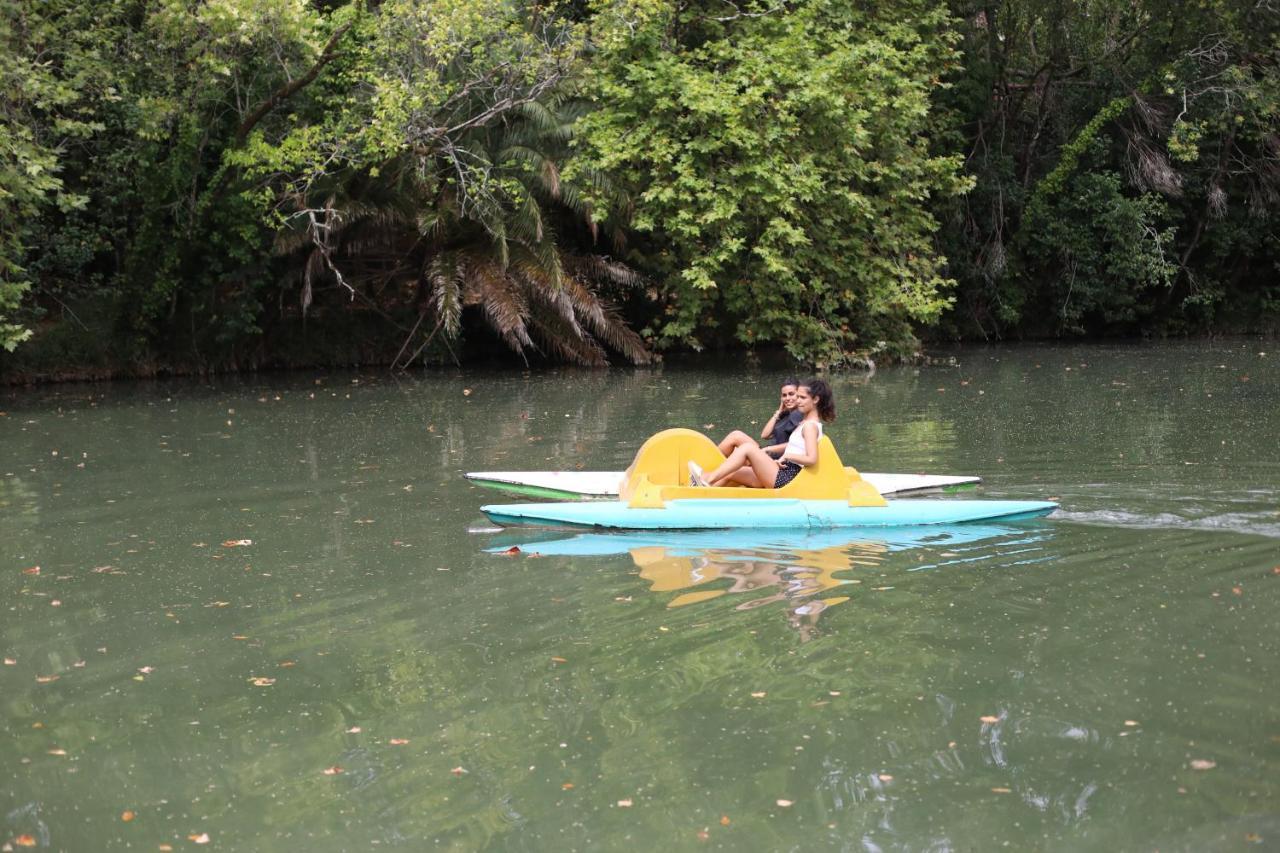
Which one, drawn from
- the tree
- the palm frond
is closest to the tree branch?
the palm frond

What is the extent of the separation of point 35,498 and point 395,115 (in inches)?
354

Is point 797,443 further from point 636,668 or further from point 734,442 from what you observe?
point 636,668

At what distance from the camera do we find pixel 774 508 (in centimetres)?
937

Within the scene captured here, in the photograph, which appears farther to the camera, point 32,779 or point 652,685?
point 652,685

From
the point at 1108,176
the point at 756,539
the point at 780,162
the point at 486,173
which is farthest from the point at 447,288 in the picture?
the point at 1108,176

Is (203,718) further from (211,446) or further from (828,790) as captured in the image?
(211,446)

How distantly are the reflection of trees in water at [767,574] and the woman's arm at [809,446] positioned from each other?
760 millimetres

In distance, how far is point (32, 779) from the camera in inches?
211

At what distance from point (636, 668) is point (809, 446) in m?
3.40

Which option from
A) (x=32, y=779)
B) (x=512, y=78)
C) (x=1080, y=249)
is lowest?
(x=32, y=779)

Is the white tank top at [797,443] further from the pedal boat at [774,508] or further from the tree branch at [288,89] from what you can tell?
the tree branch at [288,89]

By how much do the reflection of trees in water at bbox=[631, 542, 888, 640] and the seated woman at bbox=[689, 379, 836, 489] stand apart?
87 cm

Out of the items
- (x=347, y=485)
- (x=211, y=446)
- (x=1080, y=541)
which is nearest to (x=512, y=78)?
(x=211, y=446)

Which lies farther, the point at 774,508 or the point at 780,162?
the point at 780,162
